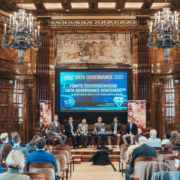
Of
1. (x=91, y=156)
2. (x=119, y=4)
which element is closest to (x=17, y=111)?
(x=91, y=156)

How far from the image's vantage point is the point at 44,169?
3.87 m

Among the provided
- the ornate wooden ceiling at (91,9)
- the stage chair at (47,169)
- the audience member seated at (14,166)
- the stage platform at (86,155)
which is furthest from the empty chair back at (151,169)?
the ornate wooden ceiling at (91,9)

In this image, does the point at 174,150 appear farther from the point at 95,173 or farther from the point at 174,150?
the point at 95,173

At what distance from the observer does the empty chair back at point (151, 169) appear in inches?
138

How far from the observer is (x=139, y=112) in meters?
10.6

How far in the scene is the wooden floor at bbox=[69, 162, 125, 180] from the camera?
21.8 ft

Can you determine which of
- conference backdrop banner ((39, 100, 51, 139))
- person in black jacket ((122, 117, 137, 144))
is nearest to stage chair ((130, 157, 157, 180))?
person in black jacket ((122, 117, 137, 144))

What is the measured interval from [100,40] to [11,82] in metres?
4.39

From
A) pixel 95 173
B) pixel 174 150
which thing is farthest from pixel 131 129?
pixel 174 150

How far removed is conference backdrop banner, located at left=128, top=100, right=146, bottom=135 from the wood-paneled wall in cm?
103

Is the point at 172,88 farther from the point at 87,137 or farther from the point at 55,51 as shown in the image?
the point at 55,51

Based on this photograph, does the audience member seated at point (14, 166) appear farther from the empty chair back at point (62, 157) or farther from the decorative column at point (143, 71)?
the decorative column at point (143, 71)

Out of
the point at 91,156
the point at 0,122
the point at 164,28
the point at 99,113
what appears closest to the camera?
the point at 164,28

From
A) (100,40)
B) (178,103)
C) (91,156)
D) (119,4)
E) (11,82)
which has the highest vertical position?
(119,4)
